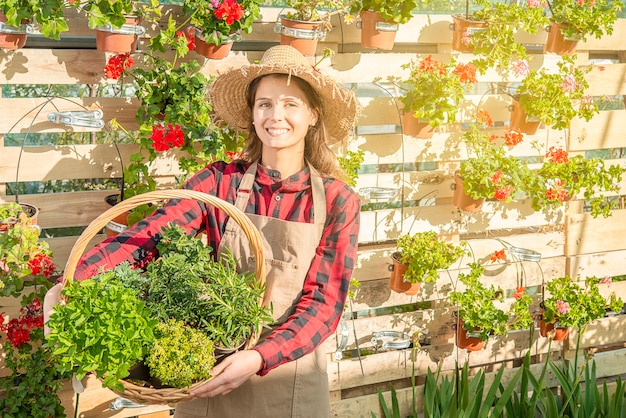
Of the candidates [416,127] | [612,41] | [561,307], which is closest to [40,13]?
[416,127]

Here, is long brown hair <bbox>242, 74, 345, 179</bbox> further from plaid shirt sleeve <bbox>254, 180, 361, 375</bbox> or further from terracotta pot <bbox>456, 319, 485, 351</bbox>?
terracotta pot <bbox>456, 319, 485, 351</bbox>

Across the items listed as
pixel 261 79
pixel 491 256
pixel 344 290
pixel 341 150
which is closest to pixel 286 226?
pixel 344 290

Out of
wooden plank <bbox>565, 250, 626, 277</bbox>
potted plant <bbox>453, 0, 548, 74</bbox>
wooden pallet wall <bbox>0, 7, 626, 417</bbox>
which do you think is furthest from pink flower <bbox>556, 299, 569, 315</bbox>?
potted plant <bbox>453, 0, 548, 74</bbox>

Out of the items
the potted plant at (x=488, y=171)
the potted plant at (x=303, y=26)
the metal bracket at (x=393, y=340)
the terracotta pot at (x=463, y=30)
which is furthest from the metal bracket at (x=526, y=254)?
the potted plant at (x=303, y=26)

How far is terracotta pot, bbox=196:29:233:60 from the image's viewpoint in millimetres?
3295

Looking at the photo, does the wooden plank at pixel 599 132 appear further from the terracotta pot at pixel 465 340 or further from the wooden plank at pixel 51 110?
the wooden plank at pixel 51 110

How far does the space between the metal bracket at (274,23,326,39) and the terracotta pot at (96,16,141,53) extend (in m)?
0.57

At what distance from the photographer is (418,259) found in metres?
3.82

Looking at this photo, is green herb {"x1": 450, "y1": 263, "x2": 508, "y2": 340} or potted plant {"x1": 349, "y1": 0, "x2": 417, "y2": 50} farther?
green herb {"x1": 450, "y1": 263, "x2": 508, "y2": 340}

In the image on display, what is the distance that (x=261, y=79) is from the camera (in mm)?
2643

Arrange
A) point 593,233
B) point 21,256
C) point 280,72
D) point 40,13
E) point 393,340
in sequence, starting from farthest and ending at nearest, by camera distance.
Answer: point 593,233 → point 393,340 → point 21,256 → point 40,13 → point 280,72

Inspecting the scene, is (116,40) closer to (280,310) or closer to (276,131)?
(276,131)

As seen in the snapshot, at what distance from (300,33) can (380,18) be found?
1.29 ft

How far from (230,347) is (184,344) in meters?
0.16
